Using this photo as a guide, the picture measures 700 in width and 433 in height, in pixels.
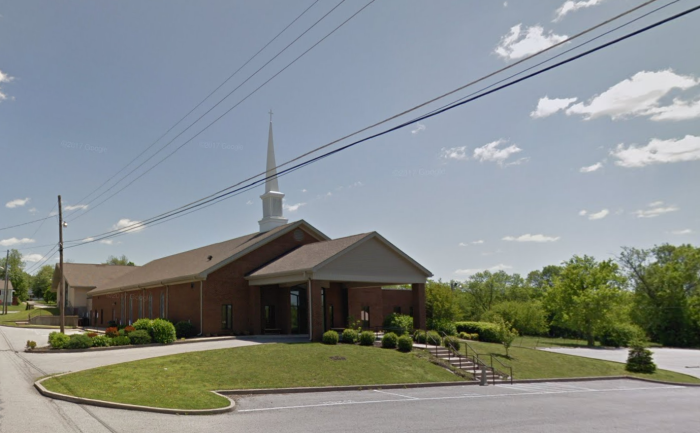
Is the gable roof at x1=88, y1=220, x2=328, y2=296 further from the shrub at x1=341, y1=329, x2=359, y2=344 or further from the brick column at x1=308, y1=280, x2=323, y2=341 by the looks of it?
the shrub at x1=341, y1=329, x2=359, y2=344

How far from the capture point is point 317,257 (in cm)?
2891

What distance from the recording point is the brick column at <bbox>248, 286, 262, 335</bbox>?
32.2 m

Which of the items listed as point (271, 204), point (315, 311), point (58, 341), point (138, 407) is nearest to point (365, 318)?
point (315, 311)

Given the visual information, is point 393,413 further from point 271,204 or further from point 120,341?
point 271,204

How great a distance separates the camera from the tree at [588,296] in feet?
153

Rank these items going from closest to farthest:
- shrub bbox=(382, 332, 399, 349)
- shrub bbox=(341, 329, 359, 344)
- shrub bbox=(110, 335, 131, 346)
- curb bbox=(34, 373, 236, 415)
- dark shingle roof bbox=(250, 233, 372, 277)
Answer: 1. curb bbox=(34, 373, 236, 415)
2. shrub bbox=(110, 335, 131, 346)
3. shrub bbox=(382, 332, 399, 349)
4. shrub bbox=(341, 329, 359, 344)
5. dark shingle roof bbox=(250, 233, 372, 277)

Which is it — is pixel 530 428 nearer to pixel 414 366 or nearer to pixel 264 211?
pixel 414 366

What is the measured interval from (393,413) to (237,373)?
22.1 feet

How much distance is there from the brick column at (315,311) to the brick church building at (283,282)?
5 centimetres

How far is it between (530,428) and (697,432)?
4.31 m

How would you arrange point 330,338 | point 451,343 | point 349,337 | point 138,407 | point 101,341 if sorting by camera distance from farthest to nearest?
1. point 349,337
2. point 451,343
3. point 101,341
4. point 330,338
5. point 138,407

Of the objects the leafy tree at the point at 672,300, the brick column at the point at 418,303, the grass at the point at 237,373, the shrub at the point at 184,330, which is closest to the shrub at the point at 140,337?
the shrub at the point at 184,330

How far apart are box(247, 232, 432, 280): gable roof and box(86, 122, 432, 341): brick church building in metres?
0.06

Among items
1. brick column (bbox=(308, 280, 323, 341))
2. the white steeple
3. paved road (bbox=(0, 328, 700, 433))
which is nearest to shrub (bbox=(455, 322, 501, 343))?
brick column (bbox=(308, 280, 323, 341))
